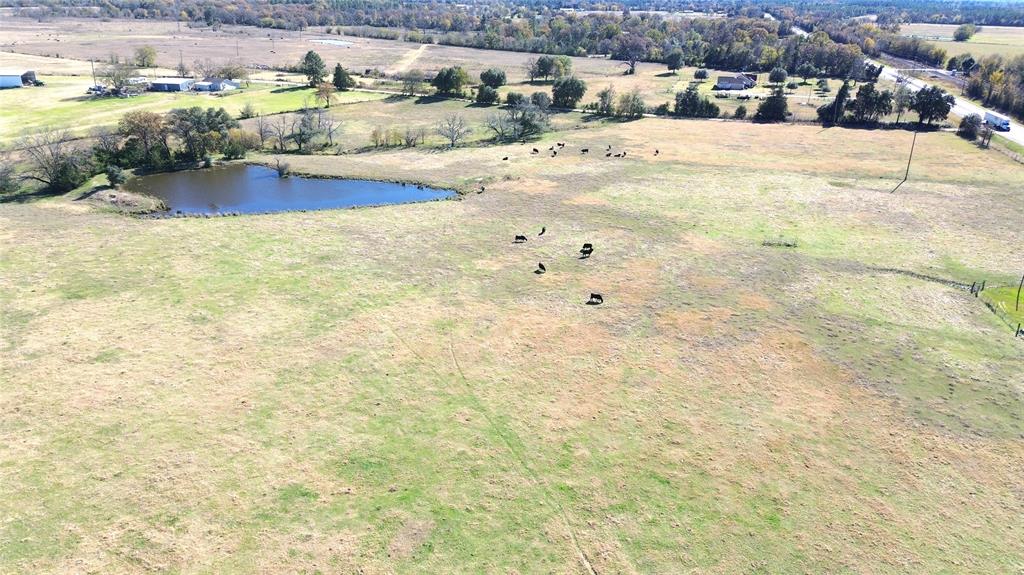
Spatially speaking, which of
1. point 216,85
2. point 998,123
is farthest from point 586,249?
point 216,85

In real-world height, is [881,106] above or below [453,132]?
above

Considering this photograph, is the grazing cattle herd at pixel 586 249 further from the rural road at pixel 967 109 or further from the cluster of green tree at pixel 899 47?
the cluster of green tree at pixel 899 47

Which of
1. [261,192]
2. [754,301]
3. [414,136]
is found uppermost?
[414,136]

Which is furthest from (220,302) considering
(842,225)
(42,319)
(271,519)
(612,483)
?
(842,225)

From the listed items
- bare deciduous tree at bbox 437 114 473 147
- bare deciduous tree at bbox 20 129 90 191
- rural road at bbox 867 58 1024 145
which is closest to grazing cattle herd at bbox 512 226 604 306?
bare deciduous tree at bbox 437 114 473 147

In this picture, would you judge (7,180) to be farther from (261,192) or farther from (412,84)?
(412,84)

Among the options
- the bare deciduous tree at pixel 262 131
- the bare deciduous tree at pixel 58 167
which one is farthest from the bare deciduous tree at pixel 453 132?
the bare deciduous tree at pixel 58 167

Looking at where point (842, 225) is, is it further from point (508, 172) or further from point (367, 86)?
point (367, 86)
